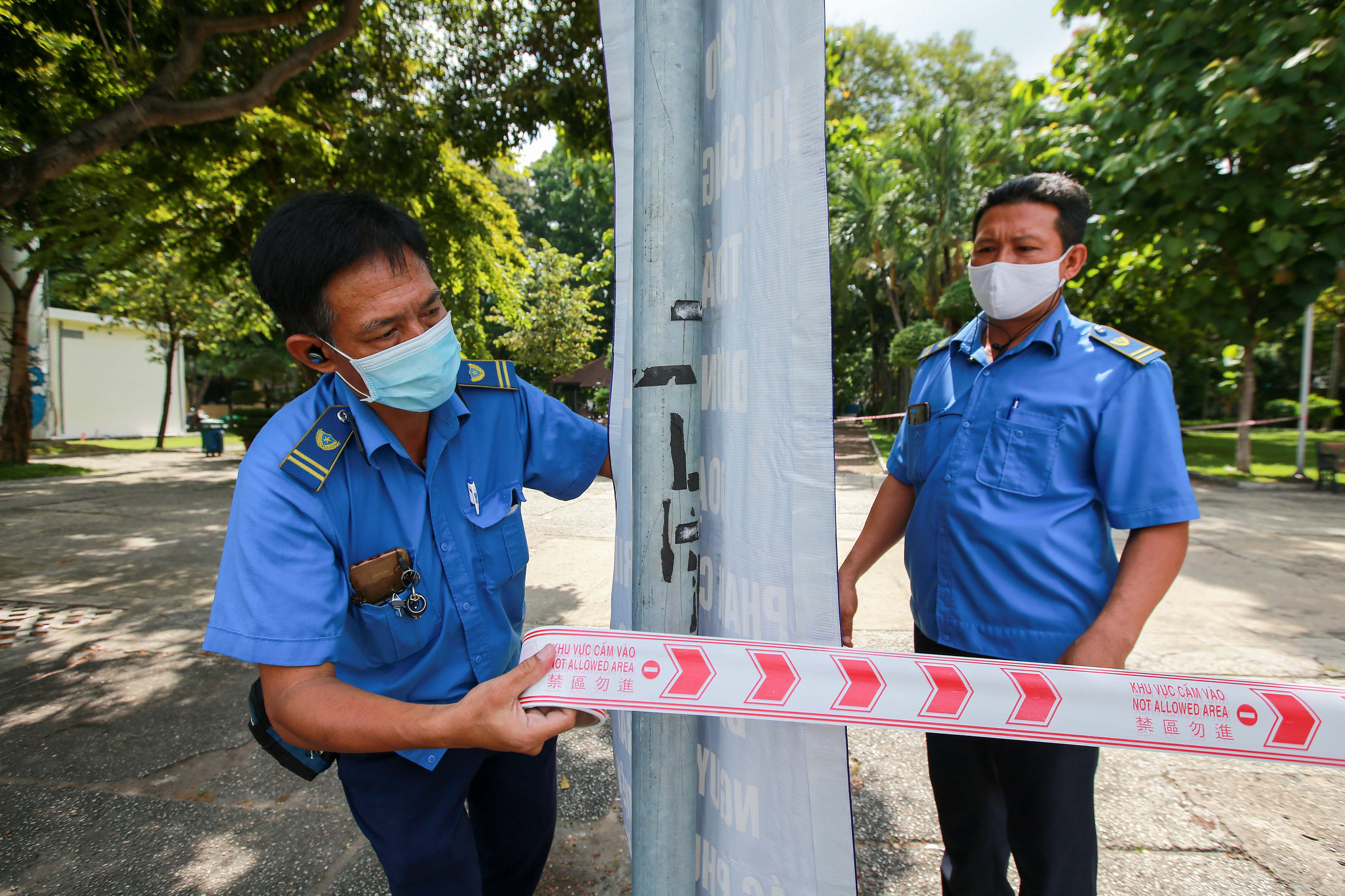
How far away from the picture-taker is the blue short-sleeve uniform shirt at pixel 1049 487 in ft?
4.65

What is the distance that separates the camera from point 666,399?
1.06 metres

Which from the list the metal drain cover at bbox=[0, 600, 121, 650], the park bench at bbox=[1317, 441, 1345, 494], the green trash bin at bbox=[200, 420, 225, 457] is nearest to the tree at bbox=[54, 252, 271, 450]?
the green trash bin at bbox=[200, 420, 225, 457]

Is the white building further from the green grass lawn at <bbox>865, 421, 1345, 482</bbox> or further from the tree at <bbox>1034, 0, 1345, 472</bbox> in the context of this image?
the green grass lawn at <bbox>865, 421, 1345, 482</bbox>

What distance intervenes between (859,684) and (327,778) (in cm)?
266

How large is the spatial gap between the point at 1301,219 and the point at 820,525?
468cm

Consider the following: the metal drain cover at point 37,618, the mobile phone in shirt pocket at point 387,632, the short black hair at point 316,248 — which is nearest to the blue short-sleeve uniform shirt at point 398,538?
the mobile phone in shirt pocket at point 387,632

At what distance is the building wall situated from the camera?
2336 centimetres

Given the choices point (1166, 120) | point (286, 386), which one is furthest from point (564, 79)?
point (286, 386)

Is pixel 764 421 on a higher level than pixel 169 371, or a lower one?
lower

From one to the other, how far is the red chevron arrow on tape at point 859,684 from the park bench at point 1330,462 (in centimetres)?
1243

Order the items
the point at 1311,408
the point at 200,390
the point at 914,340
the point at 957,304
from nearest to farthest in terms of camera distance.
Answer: the point at 957,304 < the point at 914,340 < the point at 1311,408 < the point at 200,390

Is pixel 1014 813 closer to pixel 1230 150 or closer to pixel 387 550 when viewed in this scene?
pixel 387 550

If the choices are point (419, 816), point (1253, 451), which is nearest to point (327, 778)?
point (419, 816)

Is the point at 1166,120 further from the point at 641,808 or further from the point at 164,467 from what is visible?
the point at 164,467
